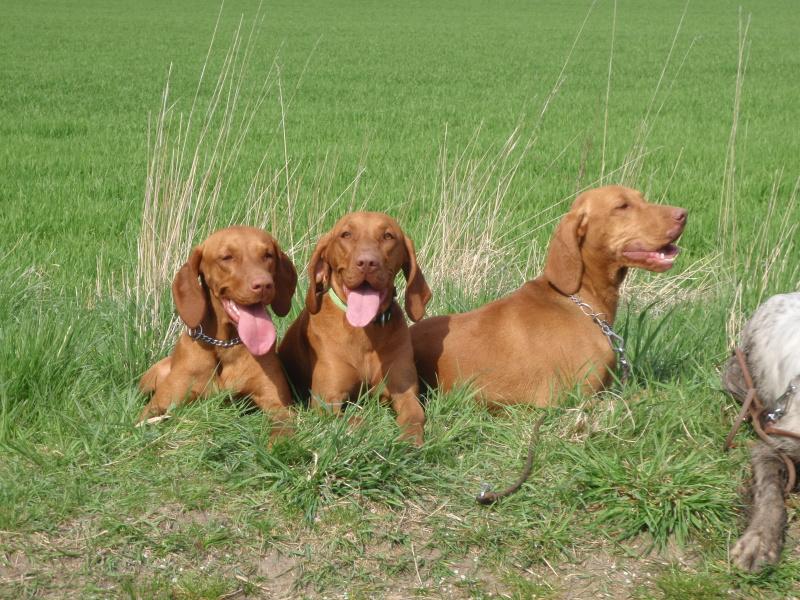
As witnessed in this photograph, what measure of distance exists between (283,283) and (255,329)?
300 millimetres

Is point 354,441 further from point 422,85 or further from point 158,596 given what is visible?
point 422,85

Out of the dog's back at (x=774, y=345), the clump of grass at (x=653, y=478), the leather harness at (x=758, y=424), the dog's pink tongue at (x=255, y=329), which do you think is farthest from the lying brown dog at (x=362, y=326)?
the dog's back at (x=774, y=345)

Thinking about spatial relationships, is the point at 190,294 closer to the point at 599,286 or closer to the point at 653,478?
the point at 599,286

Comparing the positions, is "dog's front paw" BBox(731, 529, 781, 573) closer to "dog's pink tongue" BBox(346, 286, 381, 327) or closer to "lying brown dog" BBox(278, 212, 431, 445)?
"lying brown dog" BBox(278, 212, 431, 445)

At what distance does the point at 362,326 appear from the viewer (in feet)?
14.5

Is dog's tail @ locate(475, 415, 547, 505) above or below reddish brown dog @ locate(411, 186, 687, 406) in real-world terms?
below

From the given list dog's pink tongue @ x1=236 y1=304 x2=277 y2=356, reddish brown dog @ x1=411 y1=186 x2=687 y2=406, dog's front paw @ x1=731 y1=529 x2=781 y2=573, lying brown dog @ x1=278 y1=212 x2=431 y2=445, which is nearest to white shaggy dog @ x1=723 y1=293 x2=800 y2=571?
dog's front paw @ x1=731 y1=529 x2=781 y2=573

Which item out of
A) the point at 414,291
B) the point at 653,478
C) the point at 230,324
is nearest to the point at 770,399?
the point at 653,478

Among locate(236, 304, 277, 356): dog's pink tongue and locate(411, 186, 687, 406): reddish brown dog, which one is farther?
locate(411, 186, 687, 406): reddish brown dog

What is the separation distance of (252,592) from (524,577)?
0.94 m

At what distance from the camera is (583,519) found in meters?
4.05

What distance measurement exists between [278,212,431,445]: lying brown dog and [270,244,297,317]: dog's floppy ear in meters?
0.10

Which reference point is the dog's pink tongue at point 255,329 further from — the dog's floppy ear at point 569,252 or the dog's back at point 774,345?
the dog's back at point 774,345

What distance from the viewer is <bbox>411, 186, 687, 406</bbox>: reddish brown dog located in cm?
474
